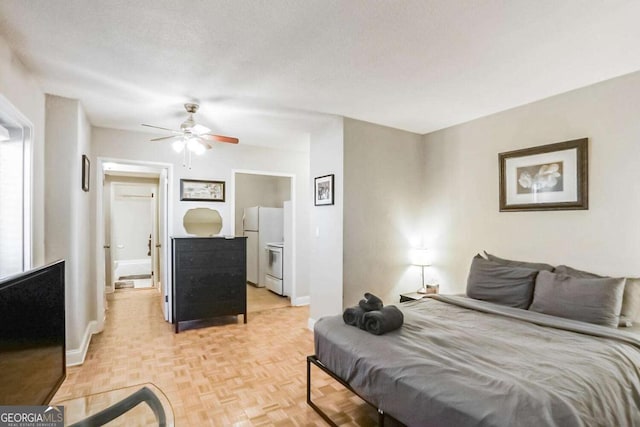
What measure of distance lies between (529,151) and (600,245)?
1024mm

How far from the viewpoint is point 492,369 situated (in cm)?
159

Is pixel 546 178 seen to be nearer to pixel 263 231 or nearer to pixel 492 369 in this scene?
pixel 492 369

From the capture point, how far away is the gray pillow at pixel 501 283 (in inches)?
107

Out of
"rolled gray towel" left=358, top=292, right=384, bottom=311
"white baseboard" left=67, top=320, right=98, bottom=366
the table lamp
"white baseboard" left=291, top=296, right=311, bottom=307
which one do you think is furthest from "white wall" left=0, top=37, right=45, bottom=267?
the table lamp

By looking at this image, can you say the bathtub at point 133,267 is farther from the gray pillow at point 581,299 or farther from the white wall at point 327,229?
the gray pillow at point 581,299

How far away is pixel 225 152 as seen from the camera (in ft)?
15.2

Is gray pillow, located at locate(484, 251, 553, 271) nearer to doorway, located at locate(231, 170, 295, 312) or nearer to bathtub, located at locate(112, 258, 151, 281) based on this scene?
doorway, located at locate(231, 170, 295, 312)

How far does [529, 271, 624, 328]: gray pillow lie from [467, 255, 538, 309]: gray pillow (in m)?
0.11

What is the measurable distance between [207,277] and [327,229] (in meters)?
1.61

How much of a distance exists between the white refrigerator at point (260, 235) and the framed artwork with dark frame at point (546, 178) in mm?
4303

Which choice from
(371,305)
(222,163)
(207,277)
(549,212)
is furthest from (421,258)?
(222,163)

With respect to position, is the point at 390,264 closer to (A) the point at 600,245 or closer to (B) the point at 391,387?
(A) the point at 600,245

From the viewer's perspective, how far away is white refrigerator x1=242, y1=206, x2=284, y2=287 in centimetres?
651

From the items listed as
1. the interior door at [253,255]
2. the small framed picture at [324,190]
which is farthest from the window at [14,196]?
the interior door at [253,255]
